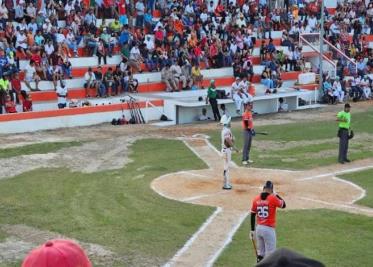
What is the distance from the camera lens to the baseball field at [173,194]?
13453mm

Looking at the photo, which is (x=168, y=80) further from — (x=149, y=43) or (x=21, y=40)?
(x=21, y=40)

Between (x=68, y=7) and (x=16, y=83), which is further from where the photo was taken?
(x=68, y=7)

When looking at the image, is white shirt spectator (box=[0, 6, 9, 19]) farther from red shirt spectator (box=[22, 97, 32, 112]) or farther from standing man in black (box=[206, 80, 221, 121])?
standing man in black (box=[206, 80, 221, 121])

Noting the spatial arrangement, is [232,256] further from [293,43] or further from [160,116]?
[293,43]

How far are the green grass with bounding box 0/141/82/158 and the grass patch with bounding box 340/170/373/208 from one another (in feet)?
31.0

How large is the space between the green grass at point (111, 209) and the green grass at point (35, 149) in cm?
260

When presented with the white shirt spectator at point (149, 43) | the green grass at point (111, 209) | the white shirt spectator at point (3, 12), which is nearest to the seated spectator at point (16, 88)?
the white shirt spectator at point (3, 12)

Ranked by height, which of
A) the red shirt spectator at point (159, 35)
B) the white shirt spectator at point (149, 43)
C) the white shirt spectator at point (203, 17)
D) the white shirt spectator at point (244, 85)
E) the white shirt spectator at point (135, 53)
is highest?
the white shirt spectator at point (203, 17)

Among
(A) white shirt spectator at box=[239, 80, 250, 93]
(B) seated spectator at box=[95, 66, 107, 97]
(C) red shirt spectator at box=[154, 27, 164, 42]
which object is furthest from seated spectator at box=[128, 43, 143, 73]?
(A) white shirt spectator at box=[239, 80, 250, 93]

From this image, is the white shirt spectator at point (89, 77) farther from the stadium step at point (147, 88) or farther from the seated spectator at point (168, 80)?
the seated spectator at point (168, 80)

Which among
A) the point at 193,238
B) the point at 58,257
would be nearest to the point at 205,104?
the point at 193,238

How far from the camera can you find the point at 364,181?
19.8 meters

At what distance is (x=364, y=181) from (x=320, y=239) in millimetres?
6159

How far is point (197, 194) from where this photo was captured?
18078 mm
